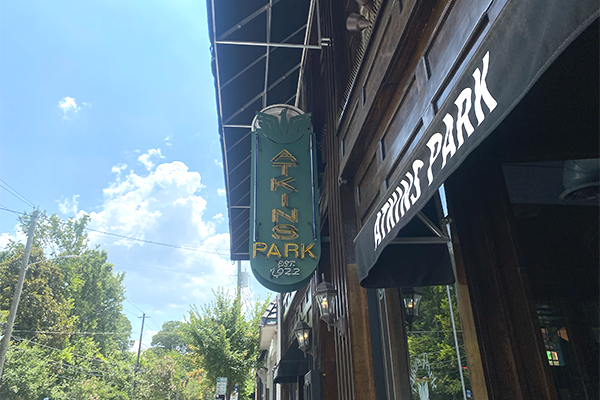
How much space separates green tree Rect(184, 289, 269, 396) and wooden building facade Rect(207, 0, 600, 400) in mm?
16665

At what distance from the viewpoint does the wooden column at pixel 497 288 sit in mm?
2656

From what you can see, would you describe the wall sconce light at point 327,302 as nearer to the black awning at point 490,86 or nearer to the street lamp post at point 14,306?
the black awning at point 490,86

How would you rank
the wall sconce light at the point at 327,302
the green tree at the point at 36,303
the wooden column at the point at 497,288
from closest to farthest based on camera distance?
1. the wooden column at the point at 497,288
2. the wall sconce light at the point at 327,302
3. the green tree at the point at 36,303

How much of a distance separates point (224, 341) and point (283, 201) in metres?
16.1

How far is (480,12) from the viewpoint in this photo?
2.51 metres

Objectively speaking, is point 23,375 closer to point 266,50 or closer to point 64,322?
point 64,322

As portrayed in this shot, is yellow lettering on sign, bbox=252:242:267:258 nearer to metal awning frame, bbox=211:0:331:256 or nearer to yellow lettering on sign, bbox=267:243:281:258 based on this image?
yellow lettering on sign, bbox=267:243:281:258

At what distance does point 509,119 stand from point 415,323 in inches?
91.2

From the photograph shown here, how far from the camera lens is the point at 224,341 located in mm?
20750

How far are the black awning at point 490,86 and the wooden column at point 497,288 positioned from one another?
0.73 metres

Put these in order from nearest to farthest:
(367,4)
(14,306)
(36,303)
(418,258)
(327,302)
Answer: (418,258), (367,4), (327,302), (14,306), (36,303)

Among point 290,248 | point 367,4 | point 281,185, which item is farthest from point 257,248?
point 367,4

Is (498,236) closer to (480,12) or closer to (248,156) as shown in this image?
(480,12)

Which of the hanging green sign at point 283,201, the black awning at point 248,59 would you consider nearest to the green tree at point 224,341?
the black awning at point 248,59
